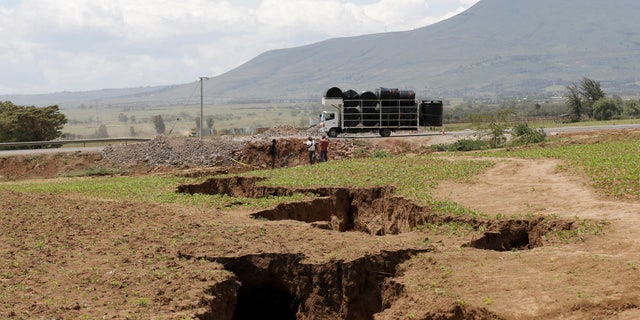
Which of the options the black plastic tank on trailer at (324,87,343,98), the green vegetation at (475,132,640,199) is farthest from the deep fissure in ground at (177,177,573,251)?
the black plastic tank on trailer at (324,87,343,98)

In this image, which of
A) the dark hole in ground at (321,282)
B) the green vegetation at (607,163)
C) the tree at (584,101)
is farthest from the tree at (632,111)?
the dark hole in ground at (321,282)

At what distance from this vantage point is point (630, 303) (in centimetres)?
1278

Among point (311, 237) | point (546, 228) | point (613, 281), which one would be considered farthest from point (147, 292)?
point (546, 228)

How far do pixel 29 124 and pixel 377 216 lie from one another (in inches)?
1695

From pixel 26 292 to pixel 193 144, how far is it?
34.5 metres

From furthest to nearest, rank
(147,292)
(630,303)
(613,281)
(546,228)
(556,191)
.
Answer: (556,191) < (546,228) < (147,292) < (613,281) < (630,303)

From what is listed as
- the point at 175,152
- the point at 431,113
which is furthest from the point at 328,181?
the point at 431,113

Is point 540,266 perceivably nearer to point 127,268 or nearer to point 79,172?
point 127,268

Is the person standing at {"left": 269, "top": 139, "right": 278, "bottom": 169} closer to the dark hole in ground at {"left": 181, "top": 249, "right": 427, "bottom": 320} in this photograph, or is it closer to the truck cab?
the truck cab

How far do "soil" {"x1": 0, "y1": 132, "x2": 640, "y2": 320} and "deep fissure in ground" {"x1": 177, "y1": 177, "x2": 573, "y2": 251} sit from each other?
0.17ft

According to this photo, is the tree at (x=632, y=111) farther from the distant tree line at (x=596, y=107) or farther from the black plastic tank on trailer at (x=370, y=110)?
the black plastic tank on trailer at (x=370, y=110)

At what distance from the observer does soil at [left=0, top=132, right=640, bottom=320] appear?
45.9ft

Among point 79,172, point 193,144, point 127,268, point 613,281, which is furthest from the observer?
point 193,144

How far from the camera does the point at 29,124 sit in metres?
61.4
